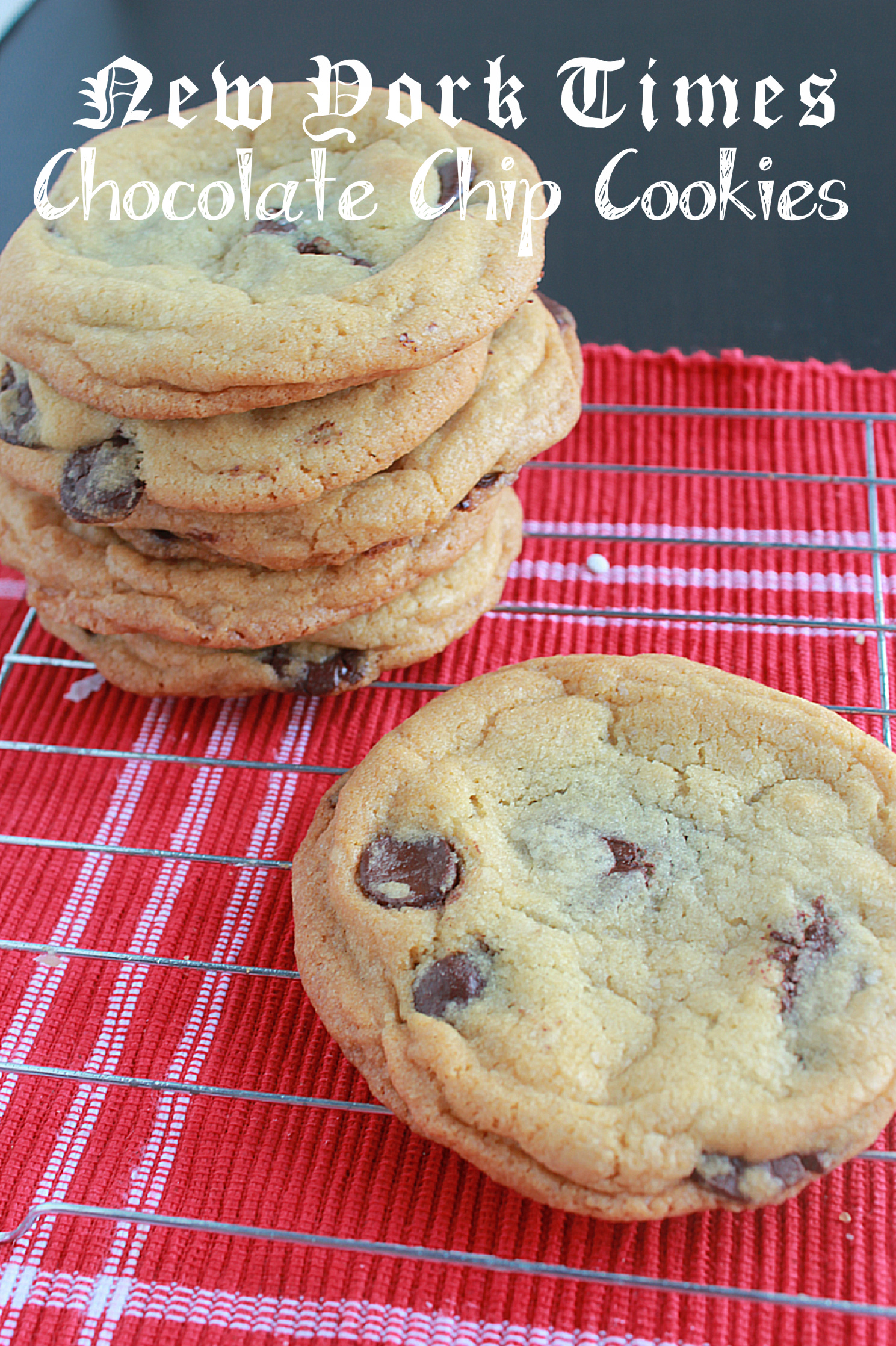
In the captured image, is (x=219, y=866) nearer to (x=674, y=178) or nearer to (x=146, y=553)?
(x=146, y=553)

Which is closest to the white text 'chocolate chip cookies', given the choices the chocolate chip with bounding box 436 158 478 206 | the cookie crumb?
the cookie crumb

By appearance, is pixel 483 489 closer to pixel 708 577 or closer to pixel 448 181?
pixel 448 181

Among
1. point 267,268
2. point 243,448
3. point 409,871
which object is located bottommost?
point 409,871

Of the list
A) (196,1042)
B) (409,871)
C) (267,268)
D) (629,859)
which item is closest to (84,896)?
(196,1042)

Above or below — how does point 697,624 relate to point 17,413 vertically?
below

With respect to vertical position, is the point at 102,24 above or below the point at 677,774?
above

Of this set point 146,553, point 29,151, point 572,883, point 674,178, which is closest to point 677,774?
point 572,883

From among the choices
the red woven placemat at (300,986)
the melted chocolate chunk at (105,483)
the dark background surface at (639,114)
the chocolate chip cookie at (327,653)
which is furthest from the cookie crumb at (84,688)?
the dark background surface at (639,114)
